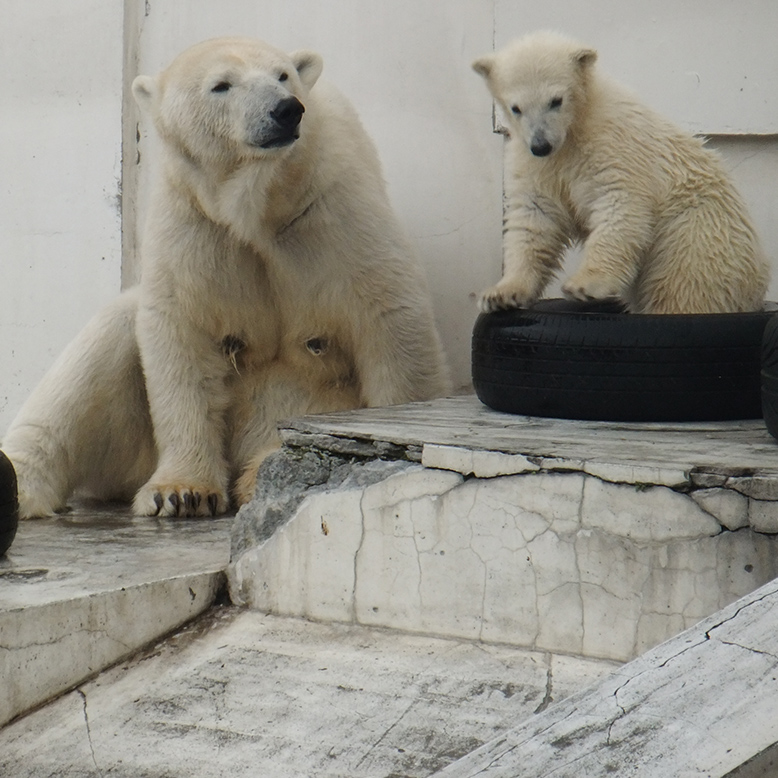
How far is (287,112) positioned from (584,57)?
0.82m

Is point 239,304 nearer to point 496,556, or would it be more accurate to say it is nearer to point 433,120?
point 433,120

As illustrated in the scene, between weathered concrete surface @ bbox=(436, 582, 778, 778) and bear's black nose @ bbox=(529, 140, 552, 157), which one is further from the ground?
bear's black nose @ bbox=(529, 140, 552, 157)

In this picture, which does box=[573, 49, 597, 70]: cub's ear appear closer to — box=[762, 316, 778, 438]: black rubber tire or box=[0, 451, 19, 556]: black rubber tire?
box=[762, 316, 778, 438]: black rubber tire

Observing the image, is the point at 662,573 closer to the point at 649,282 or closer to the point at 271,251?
the point at 649,282

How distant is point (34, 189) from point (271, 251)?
166 centimetres

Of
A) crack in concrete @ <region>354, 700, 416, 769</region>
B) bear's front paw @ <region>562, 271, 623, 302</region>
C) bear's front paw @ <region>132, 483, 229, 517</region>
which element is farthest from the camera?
bear's front paw @ <region>132, 483, 229, 517</region>

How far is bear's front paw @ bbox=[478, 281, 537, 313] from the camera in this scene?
9.78 feet

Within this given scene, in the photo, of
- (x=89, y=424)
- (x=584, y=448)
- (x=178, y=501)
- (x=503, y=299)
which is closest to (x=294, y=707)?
(x=584, y=448)

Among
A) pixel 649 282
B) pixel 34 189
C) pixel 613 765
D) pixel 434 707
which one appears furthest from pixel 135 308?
pixel 613 765

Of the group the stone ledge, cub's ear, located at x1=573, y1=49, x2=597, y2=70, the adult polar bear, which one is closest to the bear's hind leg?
the adult polar bear

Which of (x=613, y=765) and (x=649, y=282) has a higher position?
(x=649, y=282)

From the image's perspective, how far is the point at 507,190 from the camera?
11.0 feet

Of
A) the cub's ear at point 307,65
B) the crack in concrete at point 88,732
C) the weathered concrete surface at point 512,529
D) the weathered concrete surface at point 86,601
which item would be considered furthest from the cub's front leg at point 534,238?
the crack in concrete at point 88,732

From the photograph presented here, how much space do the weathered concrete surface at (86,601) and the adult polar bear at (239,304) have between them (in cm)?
55
